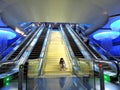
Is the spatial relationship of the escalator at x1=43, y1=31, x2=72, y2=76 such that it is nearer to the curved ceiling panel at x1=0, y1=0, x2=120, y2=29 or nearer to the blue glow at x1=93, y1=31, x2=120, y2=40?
the curved ceiling panel at x1=0, y1=0, x2=120, y2=29

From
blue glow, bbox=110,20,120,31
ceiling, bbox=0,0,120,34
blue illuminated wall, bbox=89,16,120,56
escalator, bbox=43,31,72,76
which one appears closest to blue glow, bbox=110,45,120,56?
blue illuminated wall, bbox=89,16,120,56

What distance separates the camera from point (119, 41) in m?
17.2

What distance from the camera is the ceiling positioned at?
10.8m

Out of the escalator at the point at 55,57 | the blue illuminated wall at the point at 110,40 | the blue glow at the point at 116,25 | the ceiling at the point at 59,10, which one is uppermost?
the ceiling at the point at 59,10

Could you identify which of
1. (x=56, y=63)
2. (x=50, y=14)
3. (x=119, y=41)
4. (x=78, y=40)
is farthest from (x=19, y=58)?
(x=119, y=41)

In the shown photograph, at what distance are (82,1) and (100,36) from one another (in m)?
8.76

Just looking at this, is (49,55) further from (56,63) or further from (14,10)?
(14,10)

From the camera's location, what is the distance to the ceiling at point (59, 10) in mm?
10820

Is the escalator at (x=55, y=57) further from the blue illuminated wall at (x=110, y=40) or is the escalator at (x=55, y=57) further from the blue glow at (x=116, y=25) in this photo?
the blue illuminated wall at (x=110, y=40)

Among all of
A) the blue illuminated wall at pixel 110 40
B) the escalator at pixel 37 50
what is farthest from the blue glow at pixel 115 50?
the escalator at pixel 37 50

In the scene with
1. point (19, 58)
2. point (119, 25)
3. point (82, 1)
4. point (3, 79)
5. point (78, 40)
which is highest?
point (82, 1)

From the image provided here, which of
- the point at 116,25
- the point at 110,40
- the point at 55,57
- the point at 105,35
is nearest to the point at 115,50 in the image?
the point at 110,40

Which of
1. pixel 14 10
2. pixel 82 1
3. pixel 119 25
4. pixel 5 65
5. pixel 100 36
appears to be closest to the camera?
pixel 5 65

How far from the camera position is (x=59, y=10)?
1209cm
